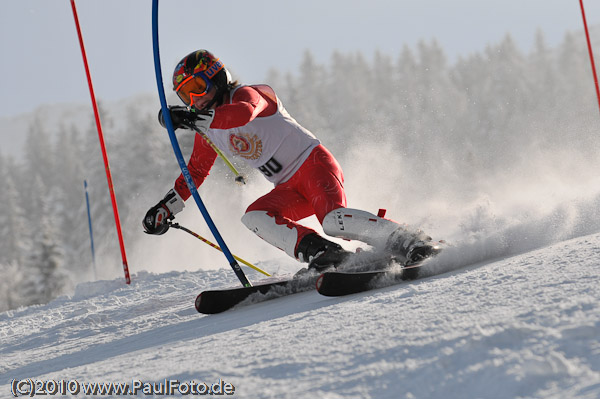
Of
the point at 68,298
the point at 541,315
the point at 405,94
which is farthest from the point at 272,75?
the point at 541,315

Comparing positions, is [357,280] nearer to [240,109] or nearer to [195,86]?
[240,109]

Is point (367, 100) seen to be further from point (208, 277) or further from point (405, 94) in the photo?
point (208, 277)

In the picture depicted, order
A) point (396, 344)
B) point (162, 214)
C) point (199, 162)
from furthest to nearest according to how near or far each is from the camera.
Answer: point (199, 162), point (162, 214), point (396, 344)

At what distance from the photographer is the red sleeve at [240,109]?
3.13m

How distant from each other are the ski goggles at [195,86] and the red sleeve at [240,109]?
18 centimetres

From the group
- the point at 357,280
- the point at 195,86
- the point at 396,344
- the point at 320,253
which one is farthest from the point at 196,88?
the point at 396,344

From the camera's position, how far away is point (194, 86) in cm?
358

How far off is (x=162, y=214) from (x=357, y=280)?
1.66 metres

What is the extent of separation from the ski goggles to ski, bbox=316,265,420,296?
1.49 m

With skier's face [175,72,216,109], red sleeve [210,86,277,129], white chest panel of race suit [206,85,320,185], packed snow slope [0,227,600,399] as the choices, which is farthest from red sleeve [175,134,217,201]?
packed snow slope [0,227,600,399]

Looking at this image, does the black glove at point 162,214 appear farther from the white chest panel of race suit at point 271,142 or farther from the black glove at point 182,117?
the black glove at point 182,117

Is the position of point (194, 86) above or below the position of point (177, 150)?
above

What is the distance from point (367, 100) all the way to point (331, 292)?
4255cm

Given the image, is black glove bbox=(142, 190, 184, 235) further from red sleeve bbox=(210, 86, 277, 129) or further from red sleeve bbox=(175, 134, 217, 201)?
red sleeve bbox=(210, 86, 277, 129)
